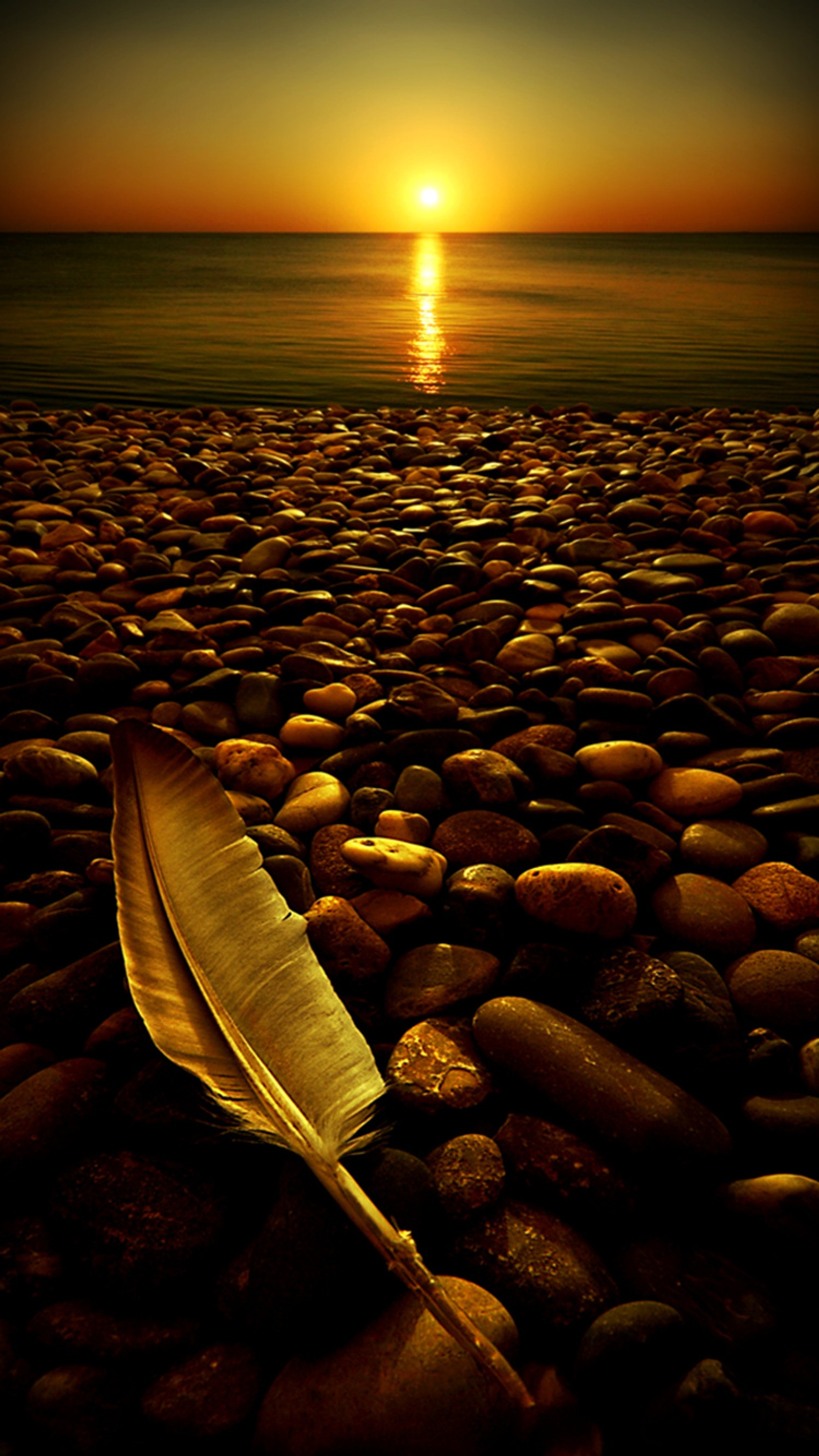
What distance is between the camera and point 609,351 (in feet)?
43.3

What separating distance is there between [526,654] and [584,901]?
55.4 inches

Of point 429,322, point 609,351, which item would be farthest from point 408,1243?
point 429,322

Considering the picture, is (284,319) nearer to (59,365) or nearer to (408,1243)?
(59,365)

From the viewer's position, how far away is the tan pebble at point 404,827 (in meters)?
1.99

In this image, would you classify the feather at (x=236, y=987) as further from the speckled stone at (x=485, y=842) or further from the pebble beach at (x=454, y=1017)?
the speckled stone at (x=485, y=842)

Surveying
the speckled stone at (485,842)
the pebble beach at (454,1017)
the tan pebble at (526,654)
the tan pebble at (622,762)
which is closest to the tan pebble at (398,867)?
the pebble beach at (454,1017)

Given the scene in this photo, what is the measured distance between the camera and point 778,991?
1557 mm

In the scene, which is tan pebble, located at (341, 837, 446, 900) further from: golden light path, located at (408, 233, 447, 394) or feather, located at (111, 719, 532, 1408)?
golden light path, located at (408, 233, 447, 394)

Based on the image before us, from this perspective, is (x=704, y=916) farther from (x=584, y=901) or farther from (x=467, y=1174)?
(x=467, y=1174)

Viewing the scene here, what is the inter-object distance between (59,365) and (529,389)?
693cm

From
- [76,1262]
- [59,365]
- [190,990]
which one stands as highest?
[59,365]

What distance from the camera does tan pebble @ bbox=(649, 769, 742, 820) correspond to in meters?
2.09

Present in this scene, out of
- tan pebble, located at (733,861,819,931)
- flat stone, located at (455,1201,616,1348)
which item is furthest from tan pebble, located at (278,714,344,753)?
flat stone, located at (455,1201,616,1348)

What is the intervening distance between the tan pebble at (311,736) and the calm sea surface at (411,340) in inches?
322
